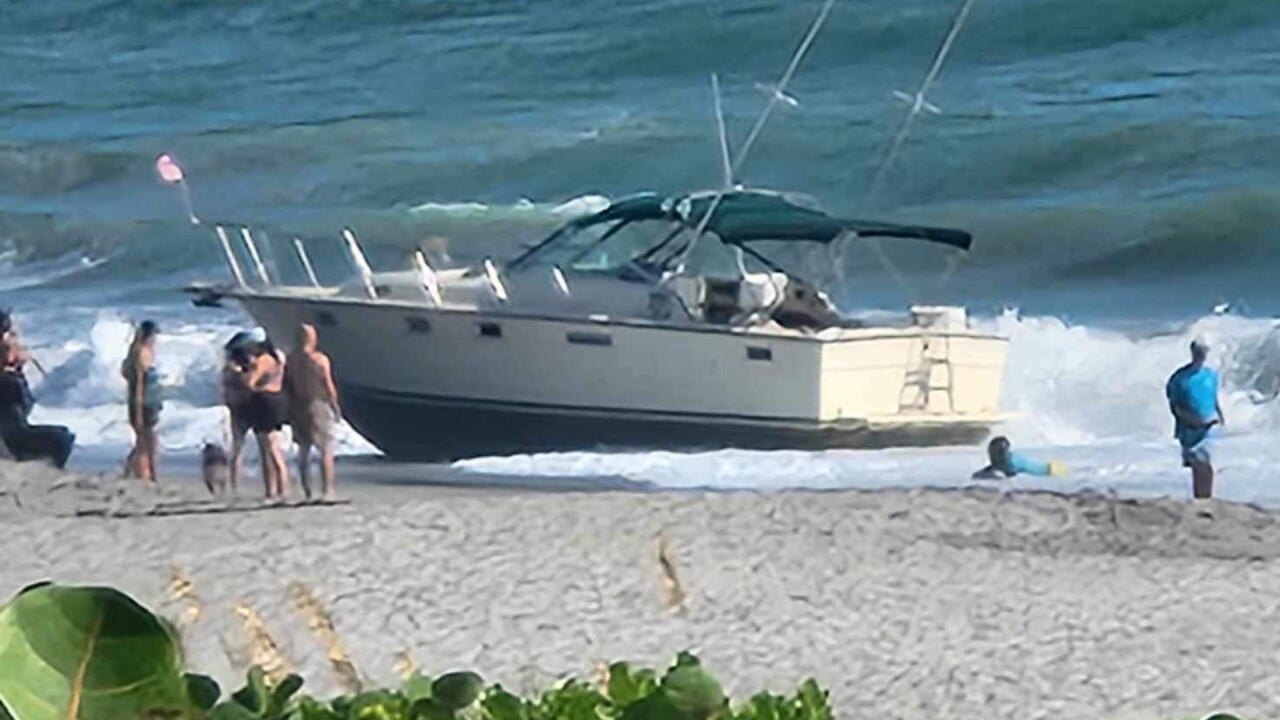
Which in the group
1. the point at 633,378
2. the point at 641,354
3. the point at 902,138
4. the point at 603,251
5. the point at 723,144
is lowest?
the point at 633,378

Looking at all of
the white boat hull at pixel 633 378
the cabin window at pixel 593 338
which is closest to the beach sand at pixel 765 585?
the white boat hull at pixel 633 378

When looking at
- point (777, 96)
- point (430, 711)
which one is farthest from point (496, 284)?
point (430, 711)

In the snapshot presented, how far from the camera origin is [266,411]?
48.4 feet

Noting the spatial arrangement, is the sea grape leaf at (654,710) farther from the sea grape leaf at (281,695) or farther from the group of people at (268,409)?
the group of people at (268,409)

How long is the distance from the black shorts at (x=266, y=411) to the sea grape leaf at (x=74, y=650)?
12692 mm

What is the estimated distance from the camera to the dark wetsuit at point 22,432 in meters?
15.1

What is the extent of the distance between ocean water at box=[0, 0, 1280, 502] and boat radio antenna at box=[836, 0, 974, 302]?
241 millimetres

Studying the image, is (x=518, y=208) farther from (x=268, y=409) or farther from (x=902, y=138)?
(x=268, y=409)

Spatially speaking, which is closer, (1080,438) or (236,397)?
(236,397)

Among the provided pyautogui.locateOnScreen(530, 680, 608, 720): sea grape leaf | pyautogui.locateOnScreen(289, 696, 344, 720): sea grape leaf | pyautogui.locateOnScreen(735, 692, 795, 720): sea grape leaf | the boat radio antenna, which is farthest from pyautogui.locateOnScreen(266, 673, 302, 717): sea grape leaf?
the boat radio antenna

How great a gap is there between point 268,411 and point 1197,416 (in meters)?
4.79

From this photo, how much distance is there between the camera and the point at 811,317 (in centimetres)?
1750

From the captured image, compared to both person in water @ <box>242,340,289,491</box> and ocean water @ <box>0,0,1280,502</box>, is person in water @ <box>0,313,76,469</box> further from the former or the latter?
ocean water @ <box>0,0,1280,502</box>

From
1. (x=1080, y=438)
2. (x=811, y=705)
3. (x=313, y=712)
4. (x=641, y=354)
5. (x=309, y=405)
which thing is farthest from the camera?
(x=1080, y=438)
